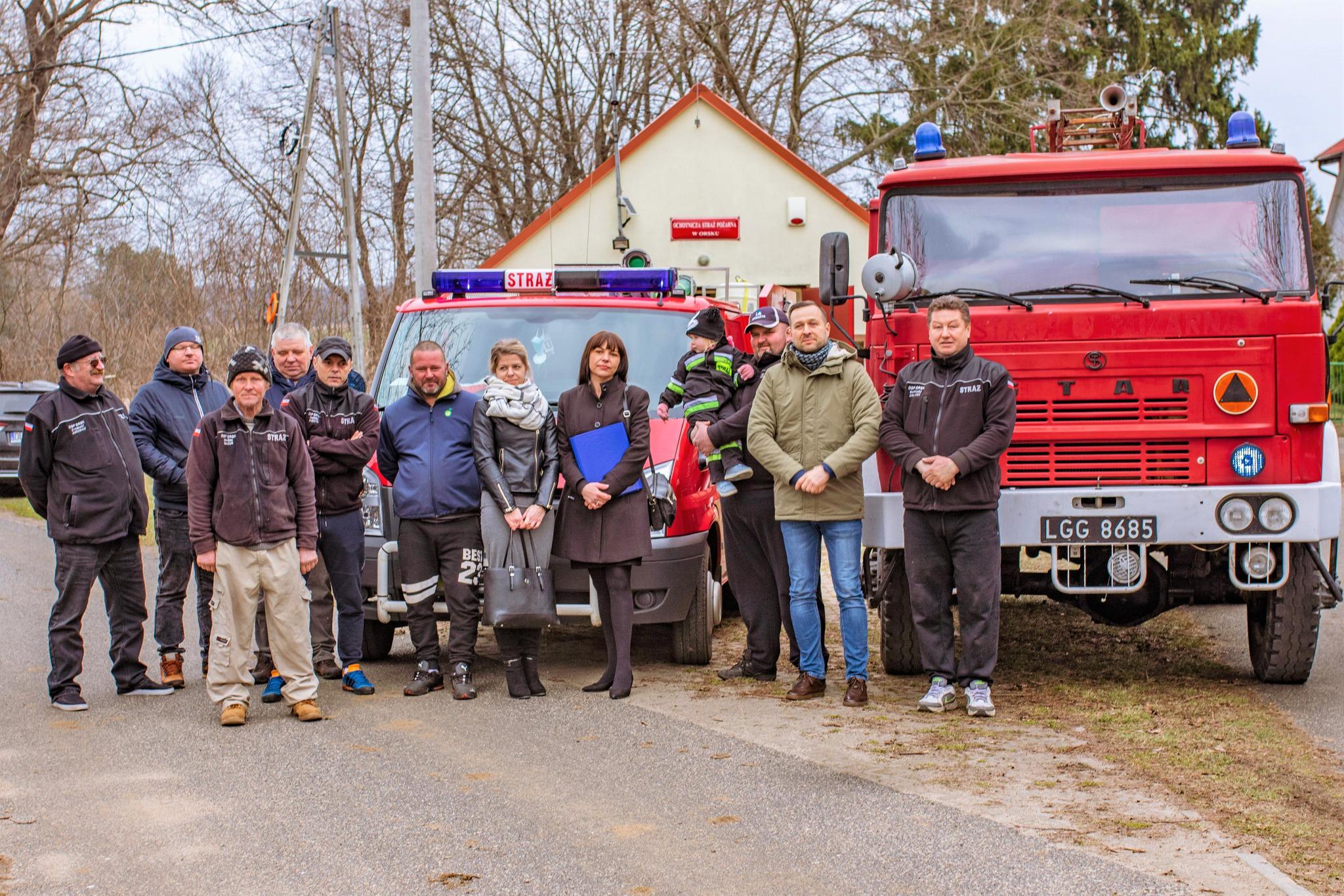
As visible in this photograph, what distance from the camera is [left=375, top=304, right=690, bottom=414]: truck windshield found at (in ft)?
27.7

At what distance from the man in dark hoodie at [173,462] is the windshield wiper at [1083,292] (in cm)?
430

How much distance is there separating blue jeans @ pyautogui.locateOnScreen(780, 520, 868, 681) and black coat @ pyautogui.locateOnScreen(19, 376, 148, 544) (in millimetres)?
3348

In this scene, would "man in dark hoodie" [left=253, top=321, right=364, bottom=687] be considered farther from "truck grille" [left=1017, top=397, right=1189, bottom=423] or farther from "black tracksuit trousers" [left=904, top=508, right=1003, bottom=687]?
"truck grille" [left=1017, top=397, right=1189, bottom=423]

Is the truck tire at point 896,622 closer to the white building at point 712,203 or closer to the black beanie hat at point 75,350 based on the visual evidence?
the black beanie hat at point 75,350

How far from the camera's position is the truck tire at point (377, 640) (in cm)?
834

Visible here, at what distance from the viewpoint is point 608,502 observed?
7.16 meters

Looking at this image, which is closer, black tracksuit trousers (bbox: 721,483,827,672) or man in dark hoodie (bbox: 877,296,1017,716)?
man in dark hoodie (bbox: 877,296,1017,716)

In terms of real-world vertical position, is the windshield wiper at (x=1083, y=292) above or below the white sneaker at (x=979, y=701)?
above

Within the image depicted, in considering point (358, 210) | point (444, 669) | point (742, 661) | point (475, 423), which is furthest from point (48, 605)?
point (358, 210)

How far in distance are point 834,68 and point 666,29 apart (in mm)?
4032

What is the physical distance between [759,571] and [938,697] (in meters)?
1.18

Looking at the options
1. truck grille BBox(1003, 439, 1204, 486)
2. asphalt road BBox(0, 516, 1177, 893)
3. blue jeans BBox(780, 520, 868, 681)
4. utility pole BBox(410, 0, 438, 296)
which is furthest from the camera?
utility pole BBox(410, 0, 438, 296)

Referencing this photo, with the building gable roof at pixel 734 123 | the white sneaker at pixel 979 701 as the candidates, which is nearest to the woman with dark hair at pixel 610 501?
the white sneaker at pixel 979 701

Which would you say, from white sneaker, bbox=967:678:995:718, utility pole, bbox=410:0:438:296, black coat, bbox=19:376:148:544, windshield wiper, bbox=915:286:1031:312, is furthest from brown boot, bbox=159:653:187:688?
utility pole, bbox=410:0:438:296
